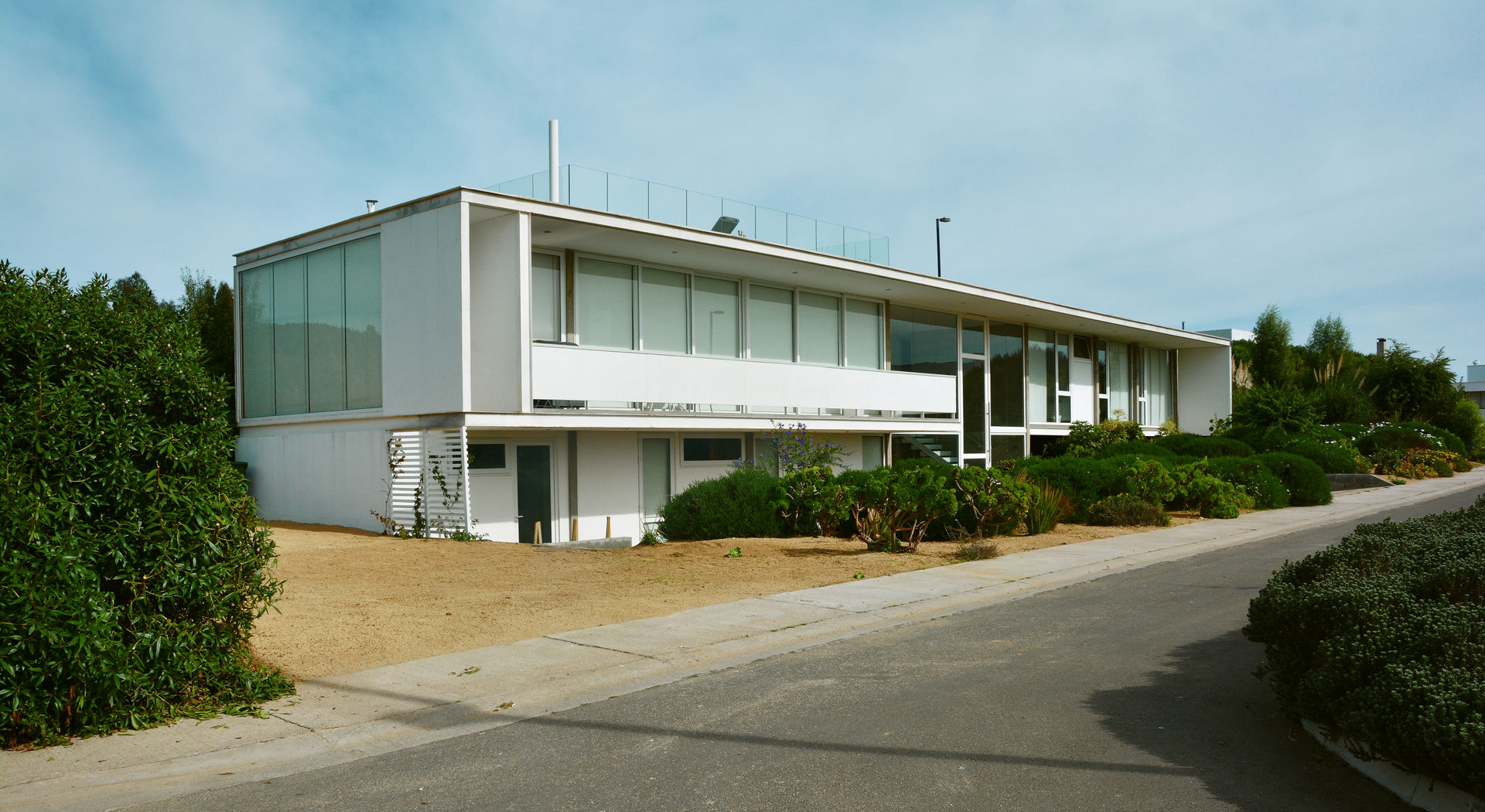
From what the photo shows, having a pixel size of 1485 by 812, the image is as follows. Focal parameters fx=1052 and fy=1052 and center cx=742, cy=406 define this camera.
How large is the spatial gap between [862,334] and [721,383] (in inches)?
265

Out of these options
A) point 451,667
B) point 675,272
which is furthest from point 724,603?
point 675,272

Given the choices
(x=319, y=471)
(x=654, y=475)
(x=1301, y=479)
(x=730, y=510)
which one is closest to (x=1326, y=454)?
(x=1301, y=479)

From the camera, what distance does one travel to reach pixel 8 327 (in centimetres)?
592

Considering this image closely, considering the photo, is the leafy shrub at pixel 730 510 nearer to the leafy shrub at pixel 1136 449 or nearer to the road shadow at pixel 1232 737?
the road shadow at pixel 1232 737

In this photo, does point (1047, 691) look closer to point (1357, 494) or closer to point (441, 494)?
point (441, 494)

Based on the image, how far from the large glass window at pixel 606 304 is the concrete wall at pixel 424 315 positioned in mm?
2916

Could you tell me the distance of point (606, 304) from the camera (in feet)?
64.3

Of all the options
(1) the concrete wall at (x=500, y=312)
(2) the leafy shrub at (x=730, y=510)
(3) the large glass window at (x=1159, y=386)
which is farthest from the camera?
(3) the large glass window at (x=1159, y=386)

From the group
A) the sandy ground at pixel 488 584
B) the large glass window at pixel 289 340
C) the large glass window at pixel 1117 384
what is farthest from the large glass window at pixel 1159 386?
the large glass window at pixel 289 340

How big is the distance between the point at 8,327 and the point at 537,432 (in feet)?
41.6

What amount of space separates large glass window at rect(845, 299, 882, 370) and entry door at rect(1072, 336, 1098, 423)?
416 inches

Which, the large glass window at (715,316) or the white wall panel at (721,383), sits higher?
the large glass window at (715,316)

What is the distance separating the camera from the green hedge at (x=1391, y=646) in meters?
4.64

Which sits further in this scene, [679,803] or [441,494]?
[441,494]
